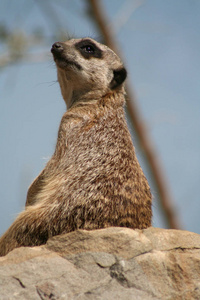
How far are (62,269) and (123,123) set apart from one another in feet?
7.23

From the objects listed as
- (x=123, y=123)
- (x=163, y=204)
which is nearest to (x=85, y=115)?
(x=123, y=123)

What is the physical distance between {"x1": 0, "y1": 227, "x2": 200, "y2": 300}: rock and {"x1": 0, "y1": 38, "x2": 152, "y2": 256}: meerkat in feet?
0.86

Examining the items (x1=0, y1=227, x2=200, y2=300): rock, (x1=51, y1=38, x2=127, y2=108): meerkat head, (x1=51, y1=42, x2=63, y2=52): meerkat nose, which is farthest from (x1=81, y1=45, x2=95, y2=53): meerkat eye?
(x1=0, y1=227, x2=200, y2=300): rock

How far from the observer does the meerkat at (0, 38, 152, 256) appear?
4246 millimetres

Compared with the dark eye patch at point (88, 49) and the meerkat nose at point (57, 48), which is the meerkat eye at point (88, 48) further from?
the meerkat nose at point (57, 48)

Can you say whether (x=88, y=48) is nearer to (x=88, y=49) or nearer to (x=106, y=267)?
(x=88, y=49)

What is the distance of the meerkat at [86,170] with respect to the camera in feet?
13.9

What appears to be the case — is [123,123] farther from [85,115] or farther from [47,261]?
Result: [47,261]

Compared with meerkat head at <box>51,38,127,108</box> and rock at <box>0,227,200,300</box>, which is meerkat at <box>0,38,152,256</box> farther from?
rock at <box>0,227,200,300</box>

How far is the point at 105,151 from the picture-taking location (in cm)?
484

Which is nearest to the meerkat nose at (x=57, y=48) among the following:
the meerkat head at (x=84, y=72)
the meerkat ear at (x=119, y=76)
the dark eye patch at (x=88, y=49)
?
the meerkat head at (x=84, y=72)

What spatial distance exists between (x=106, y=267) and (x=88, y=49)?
10.6 feet

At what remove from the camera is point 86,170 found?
4.62 metres

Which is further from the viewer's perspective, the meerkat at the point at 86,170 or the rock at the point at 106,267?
the meerkat at the point at 86,170
